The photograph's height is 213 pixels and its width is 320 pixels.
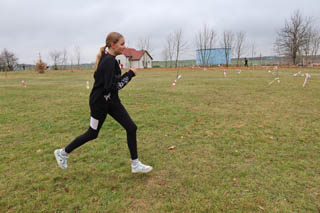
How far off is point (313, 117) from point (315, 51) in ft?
180

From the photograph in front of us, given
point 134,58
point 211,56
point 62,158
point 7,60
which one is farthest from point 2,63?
point 62,158

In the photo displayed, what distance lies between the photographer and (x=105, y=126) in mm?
Result: 5742

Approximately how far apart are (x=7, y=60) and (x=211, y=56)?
63524 mm

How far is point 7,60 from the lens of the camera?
68.1 metres

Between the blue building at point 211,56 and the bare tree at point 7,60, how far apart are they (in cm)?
5848

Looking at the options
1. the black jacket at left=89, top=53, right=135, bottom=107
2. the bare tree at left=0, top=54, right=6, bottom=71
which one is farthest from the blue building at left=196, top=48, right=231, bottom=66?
the bare tree at left=0, top=54, right=6, bottom=71

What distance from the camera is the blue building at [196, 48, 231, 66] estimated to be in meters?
59.0

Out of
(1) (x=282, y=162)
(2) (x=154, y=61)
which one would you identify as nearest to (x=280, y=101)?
(1) (x=282, y=162)

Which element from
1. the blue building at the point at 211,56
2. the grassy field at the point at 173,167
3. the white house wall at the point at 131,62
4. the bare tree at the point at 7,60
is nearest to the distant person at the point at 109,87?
the grassy field at the point at 173,167

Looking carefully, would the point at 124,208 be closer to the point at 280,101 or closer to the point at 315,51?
the point at 280,101

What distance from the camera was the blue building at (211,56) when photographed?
59.0 meters

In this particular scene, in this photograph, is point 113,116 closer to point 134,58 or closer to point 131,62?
point 131,62

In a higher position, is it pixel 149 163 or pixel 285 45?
pixel 285 45

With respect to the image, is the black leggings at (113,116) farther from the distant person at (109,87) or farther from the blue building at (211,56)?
the blue building at (211,56)
